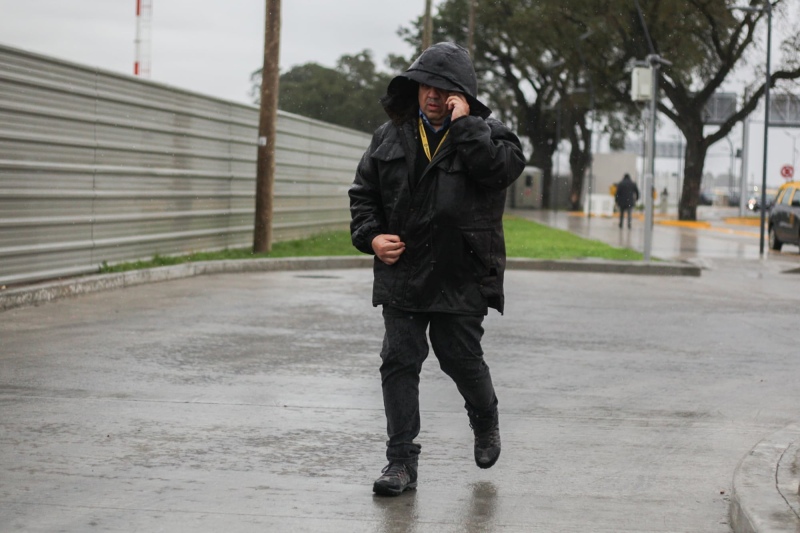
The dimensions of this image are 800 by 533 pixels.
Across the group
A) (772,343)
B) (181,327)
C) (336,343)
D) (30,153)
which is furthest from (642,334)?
(30,153)

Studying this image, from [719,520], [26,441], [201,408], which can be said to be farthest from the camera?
[201,408]

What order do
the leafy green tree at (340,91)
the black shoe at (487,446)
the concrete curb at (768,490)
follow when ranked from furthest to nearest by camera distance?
the leafy green tree at (340,91), the black shoe at (487,446), the concrete curb at (768,490)

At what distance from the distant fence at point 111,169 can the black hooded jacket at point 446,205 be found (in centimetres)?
830

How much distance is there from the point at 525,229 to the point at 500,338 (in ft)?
81.7

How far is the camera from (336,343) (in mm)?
10531

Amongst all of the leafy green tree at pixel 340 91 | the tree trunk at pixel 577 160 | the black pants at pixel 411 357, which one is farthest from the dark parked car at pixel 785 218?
the leafy green tree at pixel 340 91

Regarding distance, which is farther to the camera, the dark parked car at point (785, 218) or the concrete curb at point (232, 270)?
the dark parked car at point (785, 218)

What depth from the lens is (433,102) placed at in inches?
211

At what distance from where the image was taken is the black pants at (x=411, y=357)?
5418 millimetres

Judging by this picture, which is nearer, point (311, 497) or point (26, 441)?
point (311, 497)

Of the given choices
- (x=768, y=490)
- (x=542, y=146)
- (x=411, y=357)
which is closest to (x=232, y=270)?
(x=411, y=357)

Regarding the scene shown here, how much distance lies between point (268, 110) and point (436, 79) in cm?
1464

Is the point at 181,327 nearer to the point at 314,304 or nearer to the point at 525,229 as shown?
the point at 314,304

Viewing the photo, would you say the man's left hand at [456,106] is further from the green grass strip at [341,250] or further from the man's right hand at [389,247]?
the green grass strip at [341,250]
